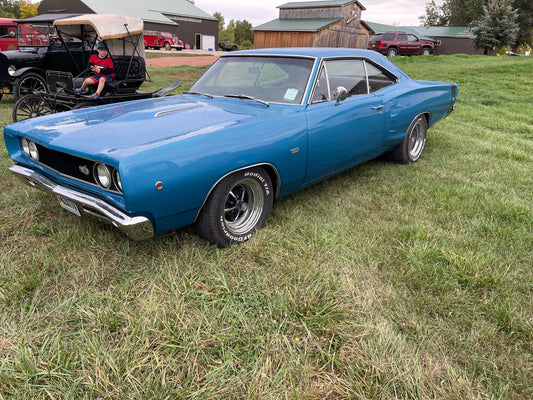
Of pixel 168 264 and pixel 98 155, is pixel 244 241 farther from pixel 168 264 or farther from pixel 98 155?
pixel 98 155

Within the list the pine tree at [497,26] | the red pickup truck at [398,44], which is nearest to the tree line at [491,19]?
the pine tree at [497,26]

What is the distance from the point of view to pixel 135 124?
276cm

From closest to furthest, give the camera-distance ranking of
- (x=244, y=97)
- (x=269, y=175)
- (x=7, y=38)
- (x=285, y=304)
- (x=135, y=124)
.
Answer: (x=285, y=304), (x=135, y=124), (x=269, y=175), (x=244, y=97), (x=7, y=38)

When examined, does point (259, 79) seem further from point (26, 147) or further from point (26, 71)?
point (26, 71)

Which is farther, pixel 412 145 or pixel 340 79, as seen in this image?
pixel 412 145

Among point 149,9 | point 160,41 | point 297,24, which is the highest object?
point 149,9

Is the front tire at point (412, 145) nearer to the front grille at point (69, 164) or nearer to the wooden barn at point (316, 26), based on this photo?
the front grille at point (69, 164)

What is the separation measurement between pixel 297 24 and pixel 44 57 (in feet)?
69.5

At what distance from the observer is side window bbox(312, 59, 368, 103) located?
343cm

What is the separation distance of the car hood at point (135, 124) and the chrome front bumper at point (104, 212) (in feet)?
0.90

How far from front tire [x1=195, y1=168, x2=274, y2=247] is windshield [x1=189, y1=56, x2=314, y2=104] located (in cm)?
84

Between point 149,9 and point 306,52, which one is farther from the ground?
point 149,9

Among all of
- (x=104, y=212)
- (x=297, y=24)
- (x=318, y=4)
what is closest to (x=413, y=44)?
(x=318, y=4)

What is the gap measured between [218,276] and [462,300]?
1.48m
